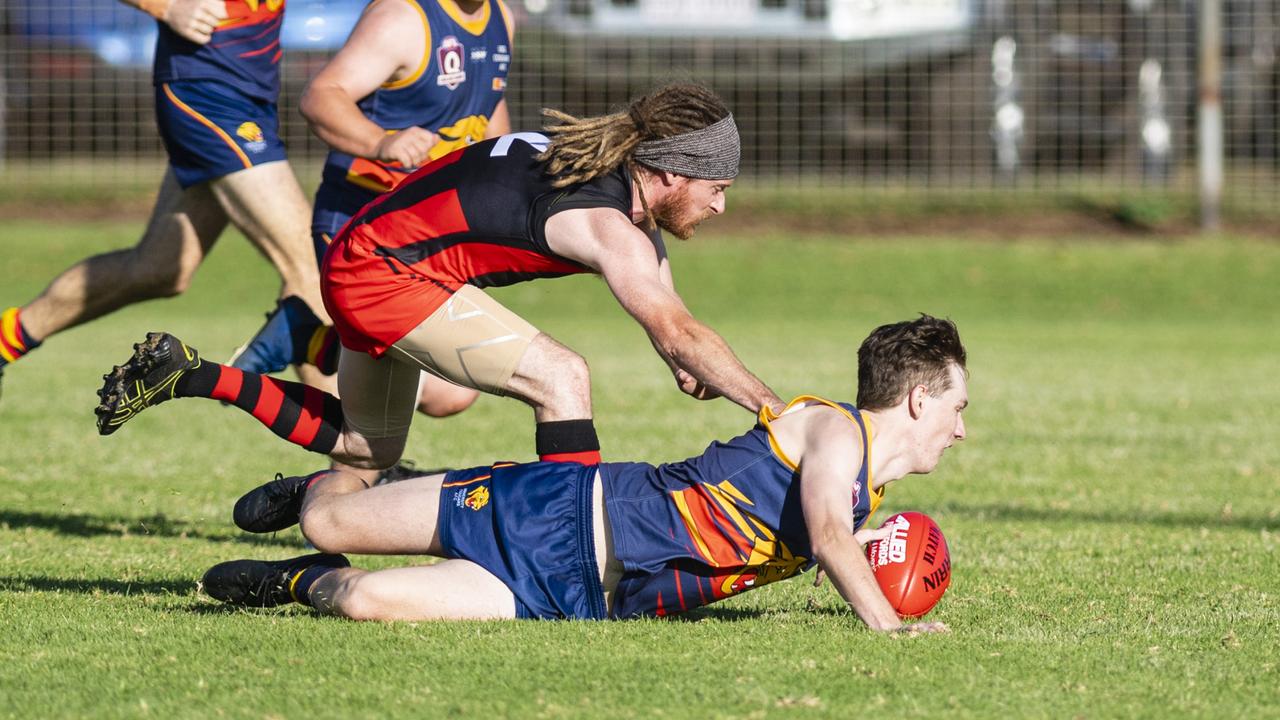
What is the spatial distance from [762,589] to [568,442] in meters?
1.06

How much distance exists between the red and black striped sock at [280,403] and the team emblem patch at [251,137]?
164cm

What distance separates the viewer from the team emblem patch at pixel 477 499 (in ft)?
15.1

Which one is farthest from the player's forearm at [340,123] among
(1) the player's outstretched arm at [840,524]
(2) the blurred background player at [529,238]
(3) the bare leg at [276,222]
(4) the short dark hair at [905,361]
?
(1) the player's outstretched arm at [840,524]

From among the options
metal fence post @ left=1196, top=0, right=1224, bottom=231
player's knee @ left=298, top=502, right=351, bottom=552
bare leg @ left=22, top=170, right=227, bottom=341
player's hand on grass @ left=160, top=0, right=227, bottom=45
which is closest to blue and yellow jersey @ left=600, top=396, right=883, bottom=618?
player's knee @ left=298, top=502, right=351, bottom=552

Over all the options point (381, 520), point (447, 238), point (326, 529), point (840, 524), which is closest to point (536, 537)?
point (381, 520)

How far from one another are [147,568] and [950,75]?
602 inches

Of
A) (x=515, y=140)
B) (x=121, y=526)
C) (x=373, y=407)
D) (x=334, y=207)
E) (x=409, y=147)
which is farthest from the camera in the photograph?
(x=334, y=207)

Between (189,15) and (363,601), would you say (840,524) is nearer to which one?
(363,601)

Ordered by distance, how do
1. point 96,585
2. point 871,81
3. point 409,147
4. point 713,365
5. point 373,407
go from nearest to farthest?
1. point 713,365
2. point 96,585
3. point 373,407
4. point 409,147
5. point 871,81

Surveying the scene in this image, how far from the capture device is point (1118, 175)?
64.2ft

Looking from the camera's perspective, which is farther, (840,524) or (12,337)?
(12,337)

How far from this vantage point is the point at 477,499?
4.60 meters

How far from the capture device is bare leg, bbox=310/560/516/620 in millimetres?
4480

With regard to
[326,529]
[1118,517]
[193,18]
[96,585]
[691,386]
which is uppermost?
[193,18]
